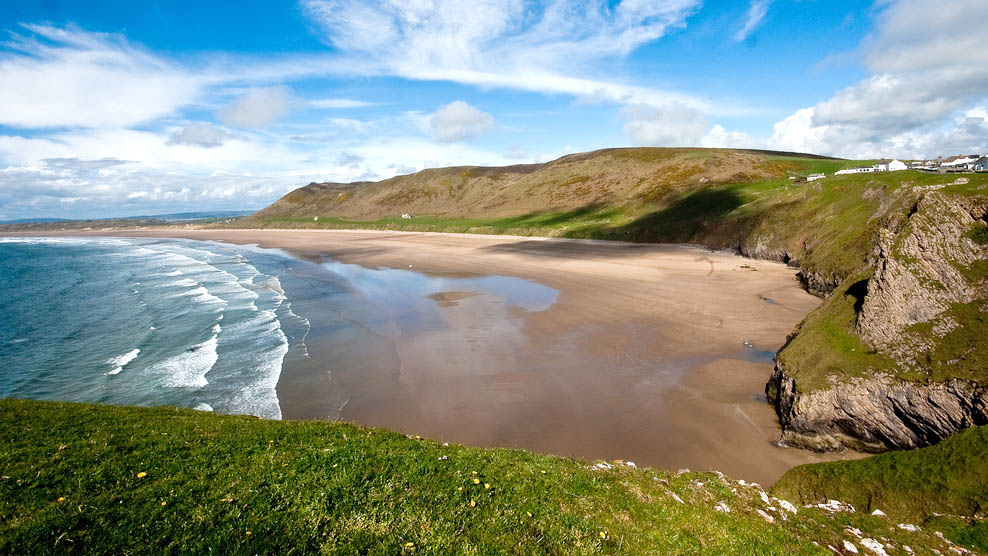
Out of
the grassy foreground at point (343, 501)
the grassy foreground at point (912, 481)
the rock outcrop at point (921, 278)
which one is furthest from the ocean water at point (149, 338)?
the rock outcrop at point (921, 278)

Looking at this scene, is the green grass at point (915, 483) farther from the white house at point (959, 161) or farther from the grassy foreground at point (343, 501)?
the white house at point (959, 161)

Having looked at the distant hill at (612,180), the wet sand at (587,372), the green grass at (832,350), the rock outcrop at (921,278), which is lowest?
the wet sand at (587,372)

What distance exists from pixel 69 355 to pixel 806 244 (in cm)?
6676

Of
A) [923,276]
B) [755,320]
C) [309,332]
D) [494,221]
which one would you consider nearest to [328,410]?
[309,332]

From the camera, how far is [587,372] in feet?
78.3

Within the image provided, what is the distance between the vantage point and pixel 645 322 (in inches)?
1276

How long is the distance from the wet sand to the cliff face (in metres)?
1.62

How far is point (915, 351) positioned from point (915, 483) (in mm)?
6596

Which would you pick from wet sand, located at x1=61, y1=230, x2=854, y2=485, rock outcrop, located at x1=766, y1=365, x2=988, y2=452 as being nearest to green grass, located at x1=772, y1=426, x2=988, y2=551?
rock outcrop, located at x1=766, y1=365, x2=988, y2=452

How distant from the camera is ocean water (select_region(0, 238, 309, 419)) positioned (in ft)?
71.9

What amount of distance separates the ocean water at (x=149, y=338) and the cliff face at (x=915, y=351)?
74.4ft

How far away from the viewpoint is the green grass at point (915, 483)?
1062 centimetres

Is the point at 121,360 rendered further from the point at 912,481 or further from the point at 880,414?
the point at 880,414

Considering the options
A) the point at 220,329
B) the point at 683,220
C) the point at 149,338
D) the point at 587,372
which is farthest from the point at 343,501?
the point at 683,220
